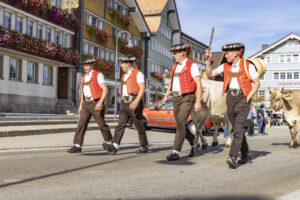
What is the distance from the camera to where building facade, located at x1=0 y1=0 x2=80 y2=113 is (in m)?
22.2

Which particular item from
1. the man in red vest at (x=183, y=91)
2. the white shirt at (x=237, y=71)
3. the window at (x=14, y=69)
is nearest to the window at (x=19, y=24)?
the window at (x=14, y=69)

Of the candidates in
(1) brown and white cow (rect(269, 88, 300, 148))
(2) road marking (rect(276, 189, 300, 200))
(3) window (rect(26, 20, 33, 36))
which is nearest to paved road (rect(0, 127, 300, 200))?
(2) road marking (rect(276, 189, 300, 200))

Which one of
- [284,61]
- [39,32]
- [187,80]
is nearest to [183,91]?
[187,80]

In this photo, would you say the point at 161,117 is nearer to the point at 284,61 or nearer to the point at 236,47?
the point at 236,47

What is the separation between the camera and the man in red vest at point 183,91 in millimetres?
6688

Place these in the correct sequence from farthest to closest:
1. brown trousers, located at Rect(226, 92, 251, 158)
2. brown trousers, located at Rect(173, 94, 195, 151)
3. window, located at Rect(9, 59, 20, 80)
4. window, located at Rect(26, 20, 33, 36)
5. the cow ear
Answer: window, located at Rect(26, 20, 33, 36), window, located at Rect(9, 59, 20, 80), the cow ear, brown trousers, located at Rect(173, 94, 195, 151), brown trousers, located at Rect(226, 92, 251, 158)

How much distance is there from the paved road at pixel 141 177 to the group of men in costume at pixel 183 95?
39cm

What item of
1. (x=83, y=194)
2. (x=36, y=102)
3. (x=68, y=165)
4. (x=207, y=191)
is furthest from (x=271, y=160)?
(x=36, y=102)

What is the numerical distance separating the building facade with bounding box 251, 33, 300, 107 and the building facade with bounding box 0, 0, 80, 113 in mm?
36294

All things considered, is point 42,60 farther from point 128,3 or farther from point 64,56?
point 128,3

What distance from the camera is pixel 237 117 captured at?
20.3 feet

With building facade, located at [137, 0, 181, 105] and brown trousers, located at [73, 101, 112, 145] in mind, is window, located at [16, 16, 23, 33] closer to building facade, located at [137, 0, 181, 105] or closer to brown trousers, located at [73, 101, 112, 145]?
brown trousers, located at [73, 101, 112, 145]

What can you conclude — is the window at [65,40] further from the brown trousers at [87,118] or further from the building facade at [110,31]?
the brown trousers at [87,118]

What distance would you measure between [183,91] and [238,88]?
968mm
